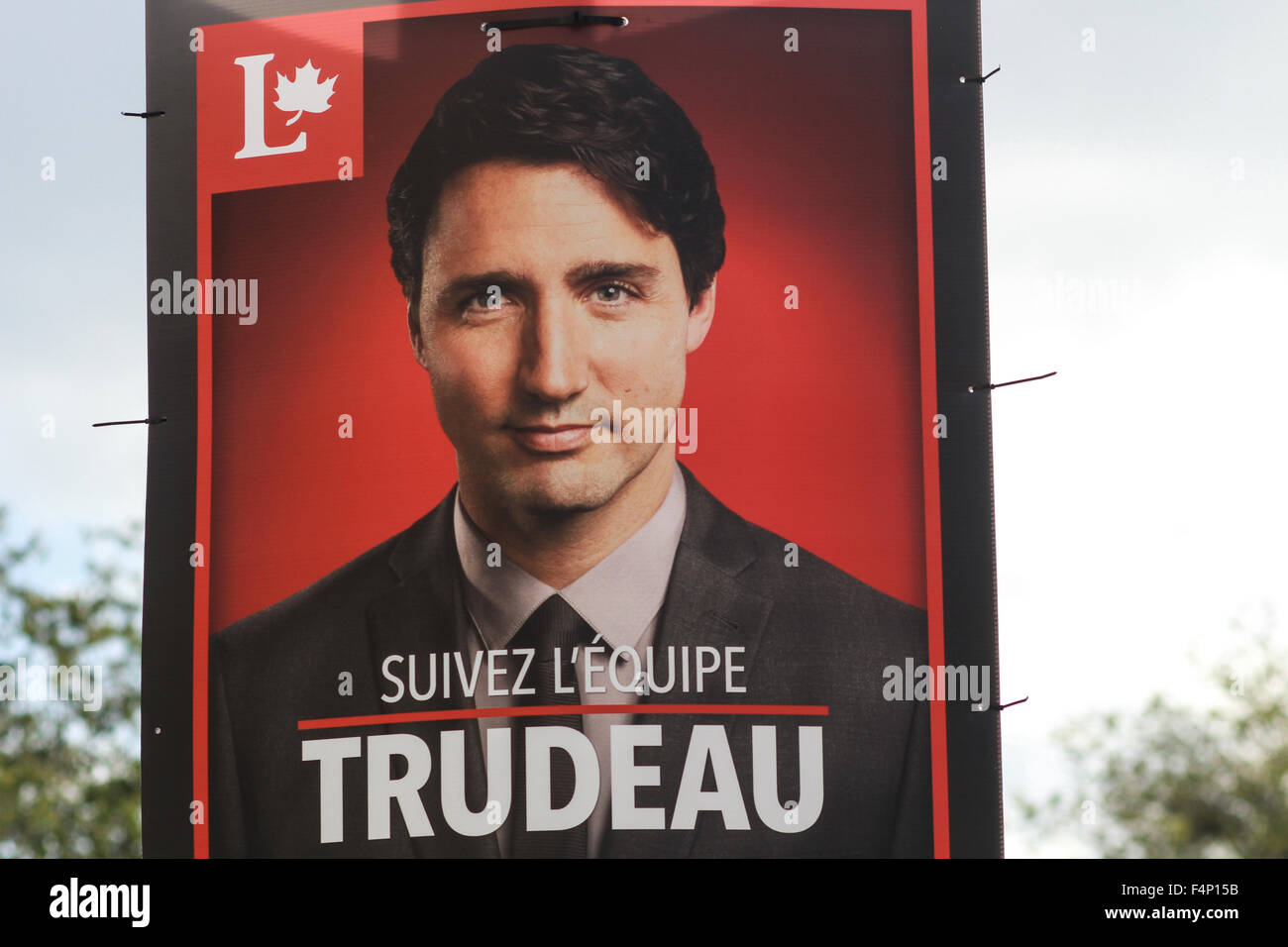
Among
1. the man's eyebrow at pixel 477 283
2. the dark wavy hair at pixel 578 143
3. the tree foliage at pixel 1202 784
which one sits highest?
the dark wavy hair at pixel 578 143

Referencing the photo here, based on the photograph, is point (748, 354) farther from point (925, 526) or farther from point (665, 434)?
point (925, 526)

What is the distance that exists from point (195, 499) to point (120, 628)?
13869 millimetres

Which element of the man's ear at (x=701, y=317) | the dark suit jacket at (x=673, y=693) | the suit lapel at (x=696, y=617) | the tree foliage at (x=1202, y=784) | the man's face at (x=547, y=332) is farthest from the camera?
the tree foliage at (x=1202, y=784)

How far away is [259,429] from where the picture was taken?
335 inches

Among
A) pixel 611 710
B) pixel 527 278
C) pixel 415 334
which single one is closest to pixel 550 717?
pixel 611 710

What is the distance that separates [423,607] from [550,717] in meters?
0.96

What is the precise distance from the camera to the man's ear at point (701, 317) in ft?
27.3

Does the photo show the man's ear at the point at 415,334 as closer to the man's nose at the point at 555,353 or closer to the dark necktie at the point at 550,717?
the man's nose at the point at 555,353

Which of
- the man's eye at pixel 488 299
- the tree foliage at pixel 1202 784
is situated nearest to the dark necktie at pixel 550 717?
the man's eye at pixel 488 299

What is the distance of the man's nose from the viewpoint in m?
8.13

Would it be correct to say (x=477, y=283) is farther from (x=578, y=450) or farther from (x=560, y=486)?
(x=560, y=486)

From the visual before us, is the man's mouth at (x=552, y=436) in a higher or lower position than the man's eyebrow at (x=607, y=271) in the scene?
lower
